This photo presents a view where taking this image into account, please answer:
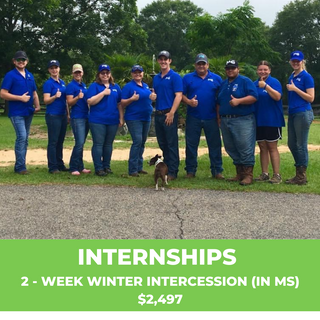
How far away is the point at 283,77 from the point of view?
1953 inches

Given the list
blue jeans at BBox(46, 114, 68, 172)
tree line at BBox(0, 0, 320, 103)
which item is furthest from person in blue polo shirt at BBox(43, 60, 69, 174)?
tree line at BBox(0, 0, 320, 103)

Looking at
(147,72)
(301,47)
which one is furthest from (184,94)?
(301,47)

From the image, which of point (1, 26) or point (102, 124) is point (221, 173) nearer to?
point (102, 124)

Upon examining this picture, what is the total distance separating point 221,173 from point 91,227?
11.0ft

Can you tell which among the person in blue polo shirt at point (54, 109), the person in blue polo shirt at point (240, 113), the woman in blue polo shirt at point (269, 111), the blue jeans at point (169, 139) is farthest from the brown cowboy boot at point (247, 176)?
the person in blue polo shirt at point (54, 109)

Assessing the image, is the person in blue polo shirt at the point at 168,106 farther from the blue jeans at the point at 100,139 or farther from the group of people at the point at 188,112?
the blue jeans at the point at 100,139

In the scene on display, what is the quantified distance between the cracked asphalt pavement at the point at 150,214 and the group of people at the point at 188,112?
0.97m

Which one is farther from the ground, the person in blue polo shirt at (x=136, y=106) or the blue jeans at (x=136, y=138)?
the person in blue polo shirt at (x=136, y=106)

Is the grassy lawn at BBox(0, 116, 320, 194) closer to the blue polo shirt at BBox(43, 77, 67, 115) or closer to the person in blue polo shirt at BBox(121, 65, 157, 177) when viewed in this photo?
the person in blue polo shirt at BBox(121, 65, 157, 177)

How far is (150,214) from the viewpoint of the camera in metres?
5.35

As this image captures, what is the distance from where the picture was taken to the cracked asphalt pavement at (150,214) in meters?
4.62

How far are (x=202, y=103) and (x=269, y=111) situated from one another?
0.99 metres

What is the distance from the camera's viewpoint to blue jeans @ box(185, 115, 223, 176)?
23.9 ft

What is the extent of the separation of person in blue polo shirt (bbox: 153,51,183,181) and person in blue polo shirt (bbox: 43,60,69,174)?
5.36 ft
